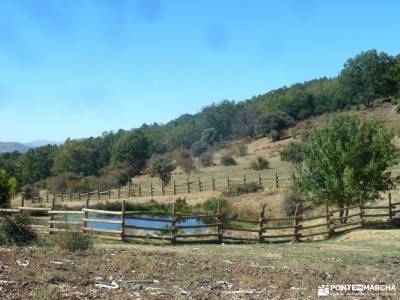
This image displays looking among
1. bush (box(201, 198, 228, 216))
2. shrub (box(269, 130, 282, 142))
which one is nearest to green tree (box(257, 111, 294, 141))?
shrub (box(269, 130, 282, 142))

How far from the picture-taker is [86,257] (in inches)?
531

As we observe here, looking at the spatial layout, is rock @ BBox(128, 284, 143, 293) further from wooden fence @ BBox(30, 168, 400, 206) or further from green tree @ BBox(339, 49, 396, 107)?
green tree @ BBox(339, 49, 396, 107)

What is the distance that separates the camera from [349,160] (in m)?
25.7

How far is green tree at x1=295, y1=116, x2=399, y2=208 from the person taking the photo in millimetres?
25859

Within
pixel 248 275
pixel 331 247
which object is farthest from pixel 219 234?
pixel 248 275

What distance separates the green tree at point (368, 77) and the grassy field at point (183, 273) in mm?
74963

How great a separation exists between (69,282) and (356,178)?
18987 millimetres

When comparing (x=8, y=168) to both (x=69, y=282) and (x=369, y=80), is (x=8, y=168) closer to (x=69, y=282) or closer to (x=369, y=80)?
(x=369, y=80)

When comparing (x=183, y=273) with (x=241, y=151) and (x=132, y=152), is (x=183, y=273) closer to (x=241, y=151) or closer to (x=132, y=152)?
(x=241, y=151)

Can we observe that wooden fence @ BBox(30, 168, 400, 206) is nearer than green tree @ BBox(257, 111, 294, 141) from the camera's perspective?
Yes

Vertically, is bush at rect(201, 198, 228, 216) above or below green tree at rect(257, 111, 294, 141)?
below

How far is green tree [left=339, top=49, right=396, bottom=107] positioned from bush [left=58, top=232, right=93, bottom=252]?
77190 millimetres

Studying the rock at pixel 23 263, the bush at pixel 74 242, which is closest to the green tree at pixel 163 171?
the bush at pixel 74 242

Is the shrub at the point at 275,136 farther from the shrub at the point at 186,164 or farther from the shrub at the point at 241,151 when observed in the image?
the shrub at the point at 186,164
